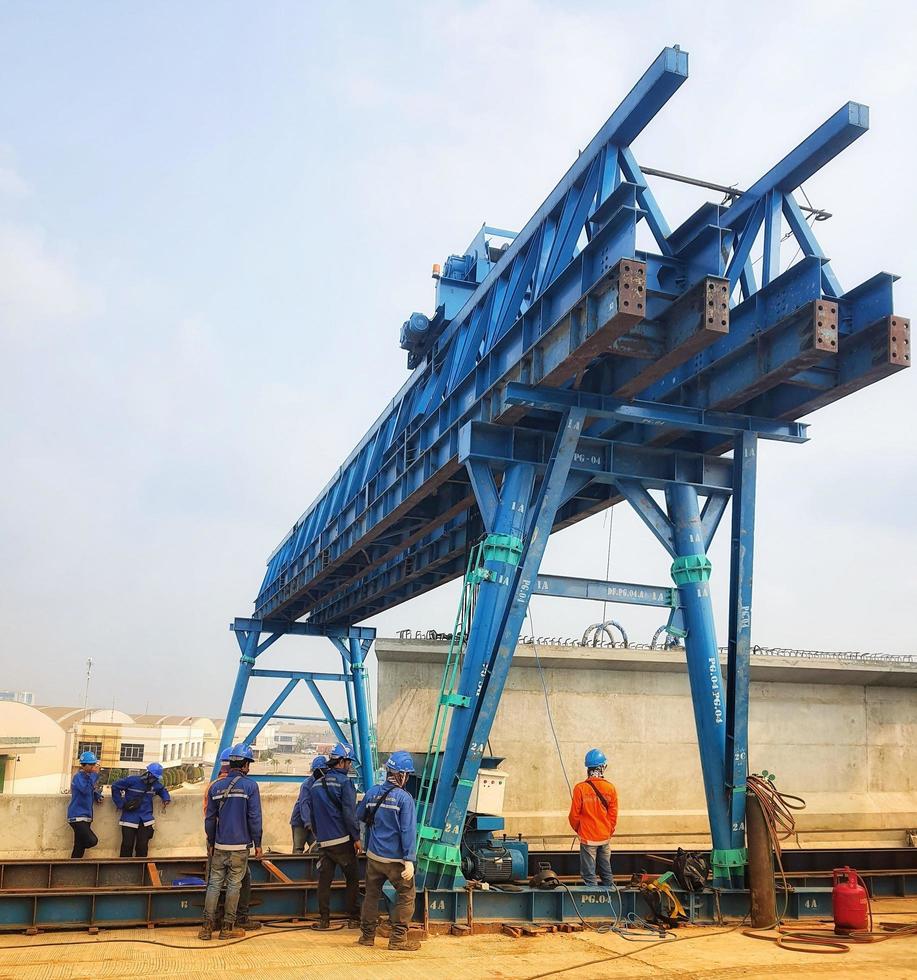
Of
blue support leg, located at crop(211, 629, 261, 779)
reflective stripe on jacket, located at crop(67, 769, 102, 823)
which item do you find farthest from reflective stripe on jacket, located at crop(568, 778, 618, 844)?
blue support leg, located at crop(211, 629, 261, 779)

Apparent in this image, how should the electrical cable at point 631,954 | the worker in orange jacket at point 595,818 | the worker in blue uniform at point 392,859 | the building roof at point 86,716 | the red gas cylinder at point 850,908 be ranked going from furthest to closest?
the building roof at point 86,716 → the worker in orange jacket at point 595,818 → the red gas cylinder at point 850,908 → the worker in blue uniform at point 392,859 → the electrical cable at point 631,954

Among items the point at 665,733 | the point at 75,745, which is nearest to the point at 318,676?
the point at 665,733

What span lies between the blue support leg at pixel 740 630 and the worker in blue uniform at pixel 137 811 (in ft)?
25.8

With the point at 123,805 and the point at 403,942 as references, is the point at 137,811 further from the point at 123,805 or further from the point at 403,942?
the point at 403,942

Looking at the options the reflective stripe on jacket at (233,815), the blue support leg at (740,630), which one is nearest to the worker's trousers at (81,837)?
the reflective stripe on jacket at (233,815)

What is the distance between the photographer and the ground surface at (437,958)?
7.14 m

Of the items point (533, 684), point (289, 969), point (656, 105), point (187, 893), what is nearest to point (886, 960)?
point (289, 969)

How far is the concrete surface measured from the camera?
2119 centimetres

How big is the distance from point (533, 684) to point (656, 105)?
609 inches

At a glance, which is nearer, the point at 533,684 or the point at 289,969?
the point at 289,969

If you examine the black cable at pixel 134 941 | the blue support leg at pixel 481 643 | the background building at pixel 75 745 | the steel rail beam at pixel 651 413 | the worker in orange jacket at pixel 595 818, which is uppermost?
the steel rail beam at pixel 651 413

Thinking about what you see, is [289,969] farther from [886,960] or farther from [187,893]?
[886,960]

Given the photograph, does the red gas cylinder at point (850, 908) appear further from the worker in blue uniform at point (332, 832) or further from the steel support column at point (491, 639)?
the worker in blue uniform at point (332, 832)

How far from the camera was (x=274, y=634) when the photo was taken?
29.4 meters
